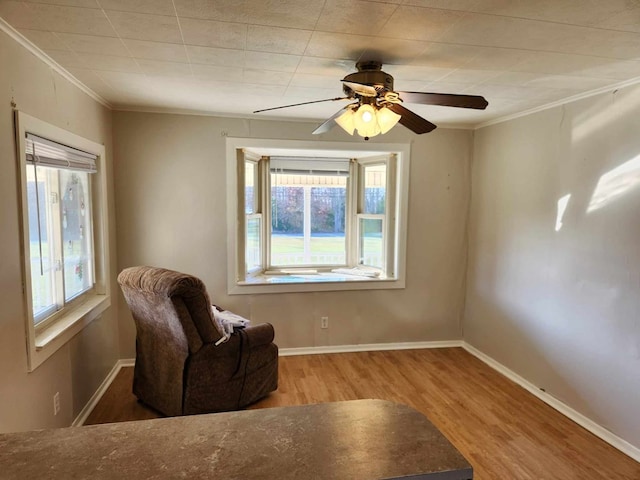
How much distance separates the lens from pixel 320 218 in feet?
14.6

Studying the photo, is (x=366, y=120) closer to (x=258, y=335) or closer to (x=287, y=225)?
(x=258, y=335)

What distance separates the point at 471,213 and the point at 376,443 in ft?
11.6

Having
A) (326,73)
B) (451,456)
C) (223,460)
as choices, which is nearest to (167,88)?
(326,73)

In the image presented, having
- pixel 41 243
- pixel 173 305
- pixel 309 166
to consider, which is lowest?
pixel 173 305

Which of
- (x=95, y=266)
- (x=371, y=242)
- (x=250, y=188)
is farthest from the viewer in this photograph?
(x=371, y=242)

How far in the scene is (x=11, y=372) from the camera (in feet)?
6.07

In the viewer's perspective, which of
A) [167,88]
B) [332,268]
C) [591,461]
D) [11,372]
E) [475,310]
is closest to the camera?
[11,372]

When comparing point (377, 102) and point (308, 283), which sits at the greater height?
point (377, 102)

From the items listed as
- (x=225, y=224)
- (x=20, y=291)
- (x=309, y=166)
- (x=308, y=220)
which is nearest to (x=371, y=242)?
(x=308, y=220)

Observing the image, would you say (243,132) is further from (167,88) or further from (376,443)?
(376,443)

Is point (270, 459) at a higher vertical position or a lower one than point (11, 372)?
higher

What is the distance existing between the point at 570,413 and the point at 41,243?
12.2 ft

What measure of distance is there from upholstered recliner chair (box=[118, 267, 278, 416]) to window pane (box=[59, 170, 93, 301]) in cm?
37

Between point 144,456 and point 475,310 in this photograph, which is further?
point 475,310
